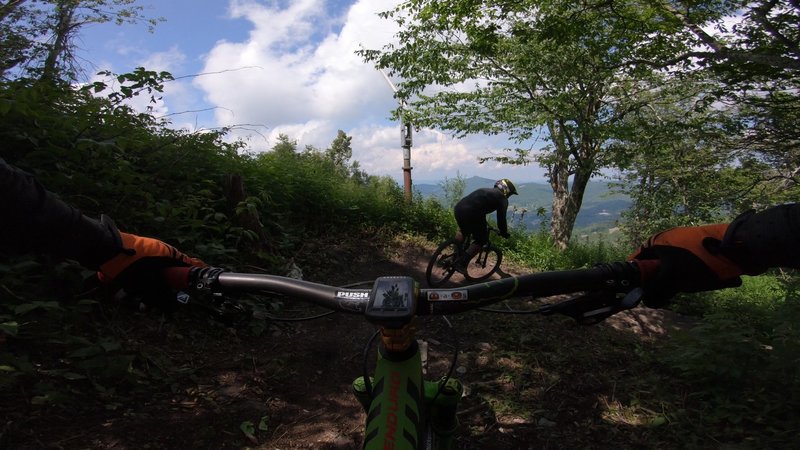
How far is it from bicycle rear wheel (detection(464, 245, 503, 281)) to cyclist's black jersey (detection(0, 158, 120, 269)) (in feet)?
26.5

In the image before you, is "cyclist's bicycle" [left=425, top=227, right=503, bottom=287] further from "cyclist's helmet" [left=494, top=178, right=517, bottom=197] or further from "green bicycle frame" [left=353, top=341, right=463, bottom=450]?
"green bicycle frame" [left=353, top=341, right=463, bottom=450]

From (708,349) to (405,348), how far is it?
4340 millimetres

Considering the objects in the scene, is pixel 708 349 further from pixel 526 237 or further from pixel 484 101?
pixel 484 101

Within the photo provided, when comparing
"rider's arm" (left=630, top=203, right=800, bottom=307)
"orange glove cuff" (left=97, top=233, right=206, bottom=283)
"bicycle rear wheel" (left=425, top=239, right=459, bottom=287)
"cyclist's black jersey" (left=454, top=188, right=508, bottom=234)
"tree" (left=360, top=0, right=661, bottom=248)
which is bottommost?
"bicycle rear wheel" (left=425, top=239, right=459, bottom=287)

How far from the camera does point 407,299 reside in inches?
46.1

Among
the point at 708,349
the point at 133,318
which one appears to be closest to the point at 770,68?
the point at 708,349

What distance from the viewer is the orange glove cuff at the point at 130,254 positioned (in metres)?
1.48

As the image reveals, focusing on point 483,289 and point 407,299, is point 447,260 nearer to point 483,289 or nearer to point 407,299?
point 483,289

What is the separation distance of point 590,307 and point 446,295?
552 mm

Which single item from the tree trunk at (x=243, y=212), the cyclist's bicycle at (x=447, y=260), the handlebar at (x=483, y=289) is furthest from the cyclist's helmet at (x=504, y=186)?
the handlebar at (x=483, y=289)

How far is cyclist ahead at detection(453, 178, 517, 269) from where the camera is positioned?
860cm

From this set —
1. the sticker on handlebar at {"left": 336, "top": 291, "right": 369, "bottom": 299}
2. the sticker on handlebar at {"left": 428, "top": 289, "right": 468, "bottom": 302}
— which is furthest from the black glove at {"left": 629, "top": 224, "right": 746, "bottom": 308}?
the sticker on handlebar at {"left": 336, "top": 291, "right": 369, "bottom": 299}

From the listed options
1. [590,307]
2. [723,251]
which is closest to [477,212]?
[590,307]

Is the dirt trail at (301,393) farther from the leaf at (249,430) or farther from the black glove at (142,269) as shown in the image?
the black glove at (142,269)
